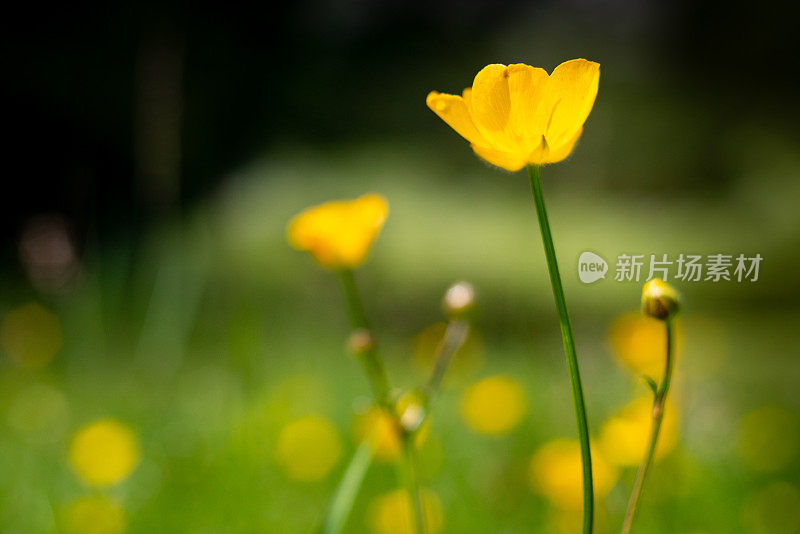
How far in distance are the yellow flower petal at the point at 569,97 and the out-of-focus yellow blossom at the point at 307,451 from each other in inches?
24.8

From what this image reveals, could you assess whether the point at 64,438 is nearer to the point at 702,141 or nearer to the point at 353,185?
the point at 353,185

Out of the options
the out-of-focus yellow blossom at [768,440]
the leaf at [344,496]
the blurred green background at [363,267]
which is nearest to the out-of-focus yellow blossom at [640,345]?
the blurred green background at [363,267]

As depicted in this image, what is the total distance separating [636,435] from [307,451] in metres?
0.39

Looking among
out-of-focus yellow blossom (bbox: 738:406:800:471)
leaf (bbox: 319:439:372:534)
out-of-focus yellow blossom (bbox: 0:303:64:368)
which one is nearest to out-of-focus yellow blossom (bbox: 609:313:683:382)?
out-of-focus yellow blossom (bbox: 738:406:800:471)

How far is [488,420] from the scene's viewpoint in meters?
0.88

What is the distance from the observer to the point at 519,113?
10.8 inches

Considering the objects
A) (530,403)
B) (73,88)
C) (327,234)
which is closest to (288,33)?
(73,88)

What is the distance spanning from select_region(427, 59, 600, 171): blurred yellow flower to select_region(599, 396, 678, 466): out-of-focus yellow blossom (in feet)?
1.13

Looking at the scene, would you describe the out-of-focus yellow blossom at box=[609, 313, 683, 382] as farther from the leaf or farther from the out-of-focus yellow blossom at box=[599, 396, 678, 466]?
the leaf

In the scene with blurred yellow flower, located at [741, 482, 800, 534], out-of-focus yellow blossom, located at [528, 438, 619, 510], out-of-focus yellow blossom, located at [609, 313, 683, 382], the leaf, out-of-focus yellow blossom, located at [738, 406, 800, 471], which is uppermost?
the leaf

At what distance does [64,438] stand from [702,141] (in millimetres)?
2300

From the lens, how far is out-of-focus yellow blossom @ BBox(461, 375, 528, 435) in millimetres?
875

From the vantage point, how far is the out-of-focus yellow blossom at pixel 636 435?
58 cm

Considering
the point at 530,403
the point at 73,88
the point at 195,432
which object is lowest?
the point at 530,403
